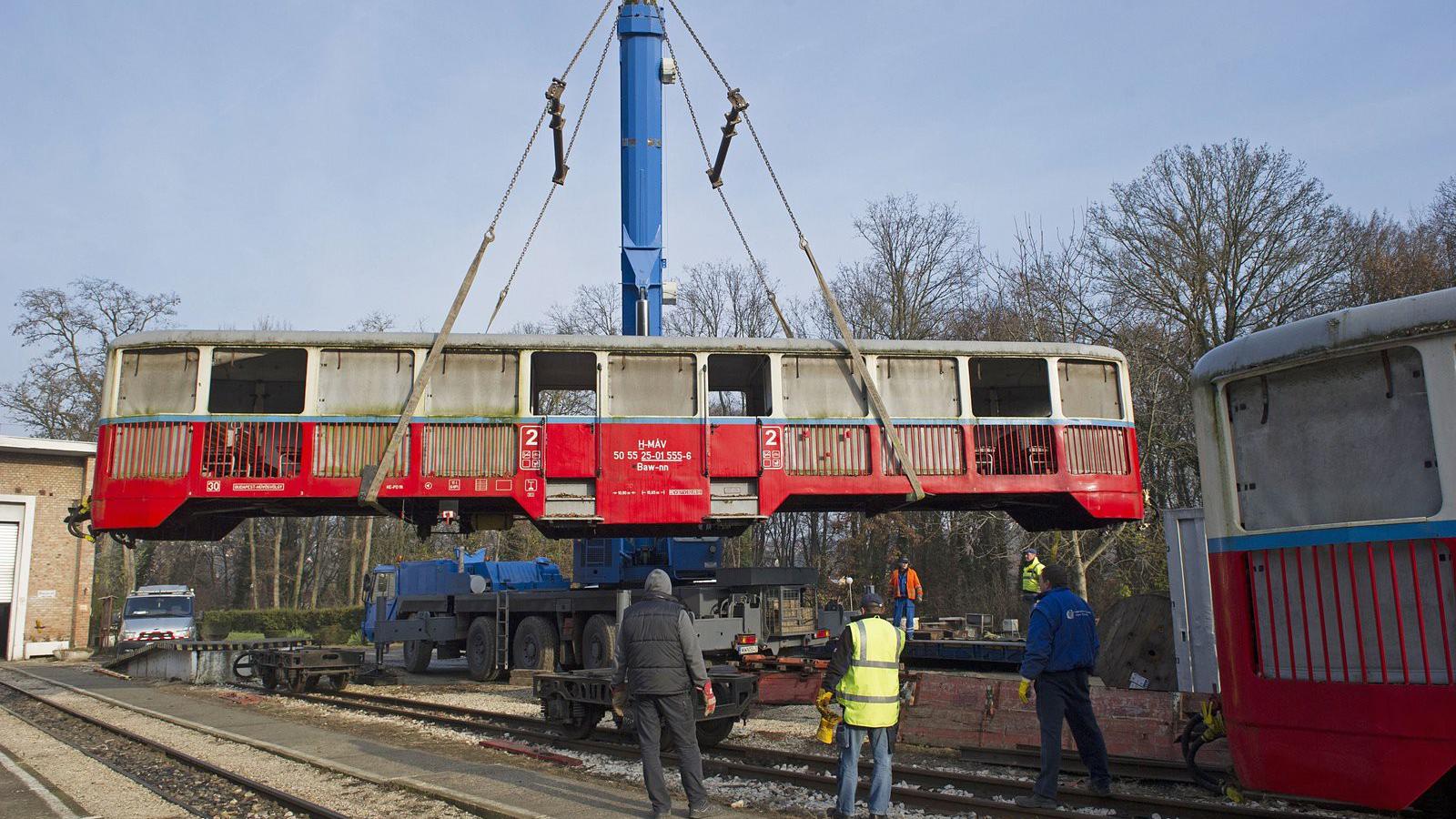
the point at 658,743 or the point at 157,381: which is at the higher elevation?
the point at 157,381

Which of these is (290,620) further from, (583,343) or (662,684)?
(662,684)

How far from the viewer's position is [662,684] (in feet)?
21.5

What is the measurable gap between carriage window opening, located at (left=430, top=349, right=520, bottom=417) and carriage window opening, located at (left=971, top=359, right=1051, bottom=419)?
5522 millimetres

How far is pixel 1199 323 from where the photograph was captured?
2756cm

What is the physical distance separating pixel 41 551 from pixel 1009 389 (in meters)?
28.1

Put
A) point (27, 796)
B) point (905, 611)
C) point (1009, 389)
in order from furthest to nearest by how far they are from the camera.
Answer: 1. point (905, 611)
2. point (1009, 389)
3. point (27, 796)

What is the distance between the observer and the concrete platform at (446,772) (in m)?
7.14

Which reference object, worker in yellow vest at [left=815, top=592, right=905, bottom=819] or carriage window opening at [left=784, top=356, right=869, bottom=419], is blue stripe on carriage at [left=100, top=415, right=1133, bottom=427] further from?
worker in yellow vest at [left=815, top=592, right=905, bottom=819]

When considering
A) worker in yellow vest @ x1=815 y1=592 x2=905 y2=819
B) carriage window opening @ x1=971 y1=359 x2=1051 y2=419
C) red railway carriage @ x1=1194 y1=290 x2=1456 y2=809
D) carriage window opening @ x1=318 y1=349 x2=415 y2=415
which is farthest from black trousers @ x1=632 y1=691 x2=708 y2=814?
Result: carriage window opening @ x1=971 y1=359 x2=1051 y2=419

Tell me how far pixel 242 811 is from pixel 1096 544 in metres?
22.3

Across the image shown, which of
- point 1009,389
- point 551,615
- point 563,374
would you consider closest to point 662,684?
point 563,374

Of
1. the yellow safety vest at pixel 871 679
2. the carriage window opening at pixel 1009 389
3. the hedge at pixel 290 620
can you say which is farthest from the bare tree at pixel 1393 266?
the hedge at pixel 290 620

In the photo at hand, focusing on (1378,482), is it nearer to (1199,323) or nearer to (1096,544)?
(1096,544)

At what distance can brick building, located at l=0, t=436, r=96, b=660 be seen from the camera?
28406mm
